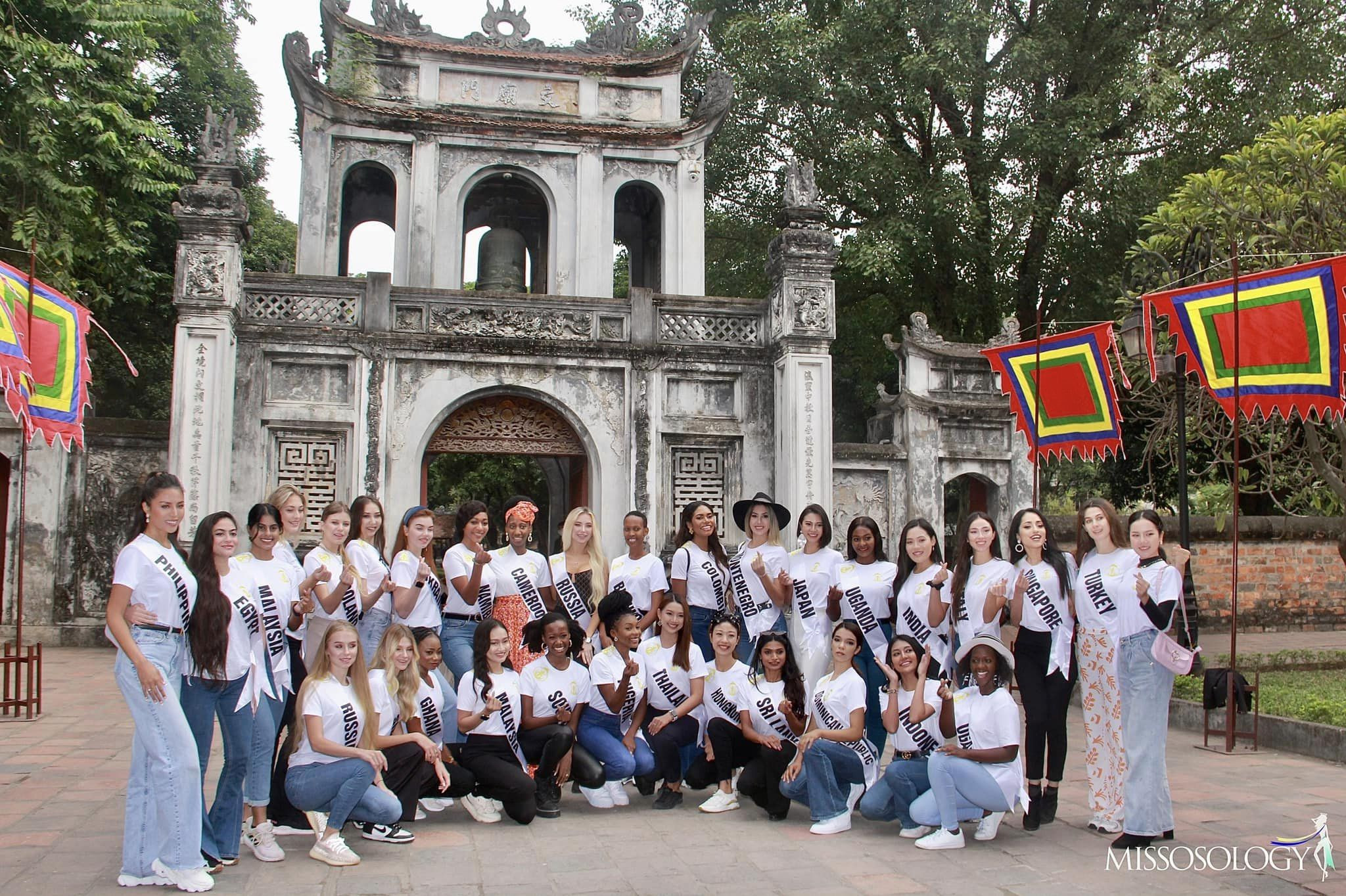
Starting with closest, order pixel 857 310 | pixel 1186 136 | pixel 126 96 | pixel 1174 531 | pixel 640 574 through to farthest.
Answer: pixel 640 574 < pixel 126 96 < pixel 1174 531 < pixel 1186 136 < pixel 857 310

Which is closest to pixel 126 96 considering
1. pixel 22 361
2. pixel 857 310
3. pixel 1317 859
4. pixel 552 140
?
pixel 552 140

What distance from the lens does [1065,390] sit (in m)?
8.97

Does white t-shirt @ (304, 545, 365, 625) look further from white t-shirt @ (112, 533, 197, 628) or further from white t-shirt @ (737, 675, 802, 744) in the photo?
white t-shirt @ (737, 675, 802, 744)

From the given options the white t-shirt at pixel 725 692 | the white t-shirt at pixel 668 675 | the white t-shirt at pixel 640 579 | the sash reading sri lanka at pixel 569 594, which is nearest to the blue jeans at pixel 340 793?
the white t-shirt at pixel 668 675

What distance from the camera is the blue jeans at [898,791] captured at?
5.87 meters

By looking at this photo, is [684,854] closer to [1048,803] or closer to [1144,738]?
[1048,803]

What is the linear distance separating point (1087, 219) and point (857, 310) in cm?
458

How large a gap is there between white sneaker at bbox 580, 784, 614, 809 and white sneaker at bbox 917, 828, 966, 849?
183 centimetres

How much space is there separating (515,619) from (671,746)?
139cm

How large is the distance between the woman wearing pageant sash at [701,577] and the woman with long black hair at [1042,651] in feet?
6.99

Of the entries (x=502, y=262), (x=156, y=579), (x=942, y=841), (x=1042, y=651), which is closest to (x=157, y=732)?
(x=156, y=579)

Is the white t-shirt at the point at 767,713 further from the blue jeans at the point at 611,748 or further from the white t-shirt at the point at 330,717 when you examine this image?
the white t-shirt at the point at 330,717

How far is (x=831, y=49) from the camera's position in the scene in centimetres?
1916

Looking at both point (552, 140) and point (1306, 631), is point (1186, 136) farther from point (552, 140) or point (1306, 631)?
point (552, 140)
